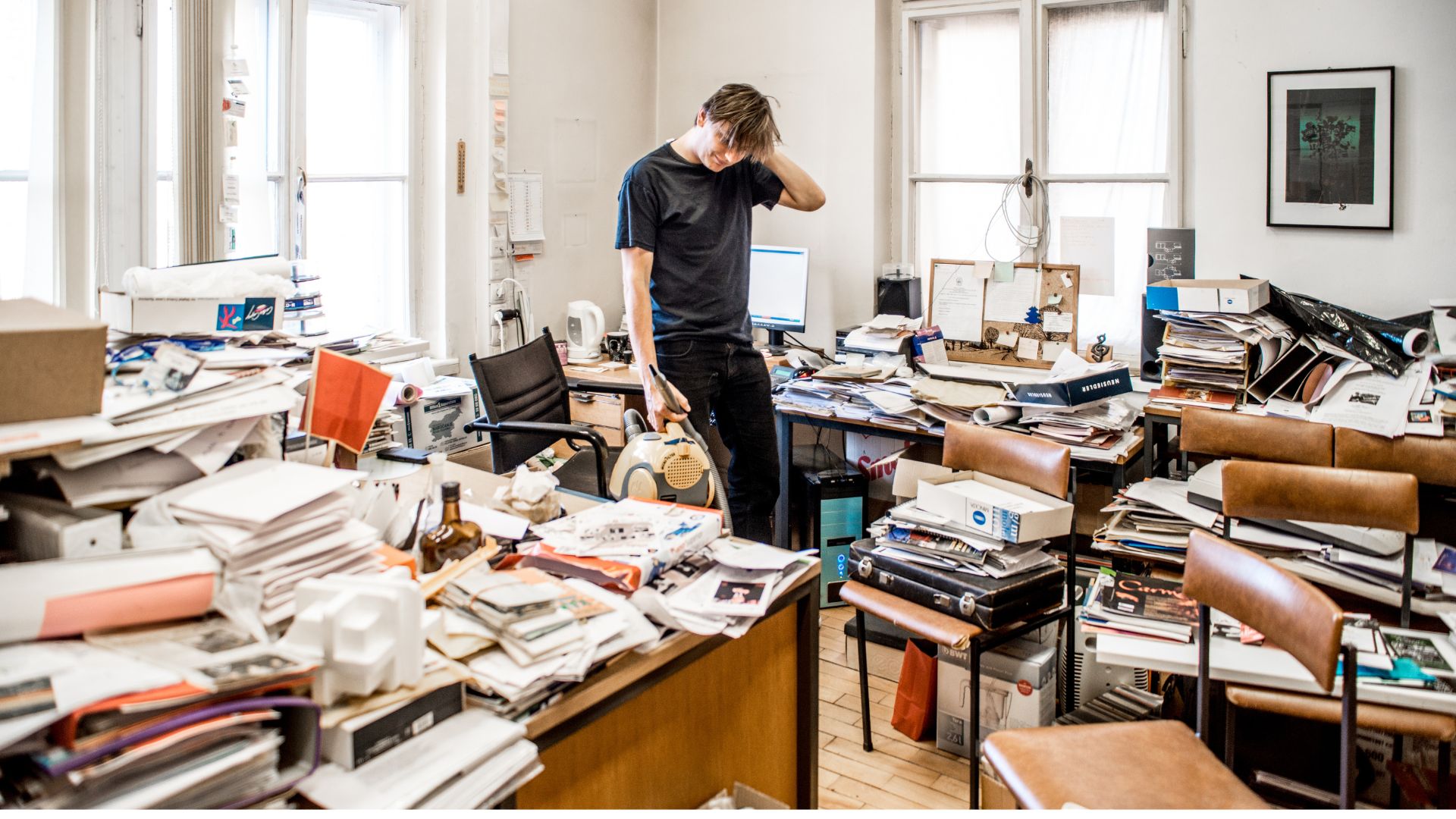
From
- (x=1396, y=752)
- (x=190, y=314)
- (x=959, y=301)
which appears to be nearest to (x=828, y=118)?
(x=959, y=301)

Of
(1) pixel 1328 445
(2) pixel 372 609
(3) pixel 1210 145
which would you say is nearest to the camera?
(2) pixel 372 609

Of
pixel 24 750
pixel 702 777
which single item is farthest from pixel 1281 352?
pixel 24 750

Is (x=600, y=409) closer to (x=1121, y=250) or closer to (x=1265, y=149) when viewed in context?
(x=1121, y=250)

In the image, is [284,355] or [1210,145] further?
[1210,145]

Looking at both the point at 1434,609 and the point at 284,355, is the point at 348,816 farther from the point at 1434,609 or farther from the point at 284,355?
the point at 1434,609

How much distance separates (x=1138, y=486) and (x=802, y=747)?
155 cm

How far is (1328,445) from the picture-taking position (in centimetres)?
299

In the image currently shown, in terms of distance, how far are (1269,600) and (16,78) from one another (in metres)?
3.40

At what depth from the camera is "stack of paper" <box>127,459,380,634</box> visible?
5.18 feet

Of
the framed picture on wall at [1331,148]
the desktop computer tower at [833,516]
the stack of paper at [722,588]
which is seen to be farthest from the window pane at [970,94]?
the stack of paper at [722,588]

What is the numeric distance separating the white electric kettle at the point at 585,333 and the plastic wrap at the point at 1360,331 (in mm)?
2619

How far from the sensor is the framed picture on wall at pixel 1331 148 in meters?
3.64

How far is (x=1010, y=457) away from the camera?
302cm

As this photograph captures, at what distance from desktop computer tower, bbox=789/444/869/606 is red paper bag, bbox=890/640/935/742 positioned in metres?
0.84
